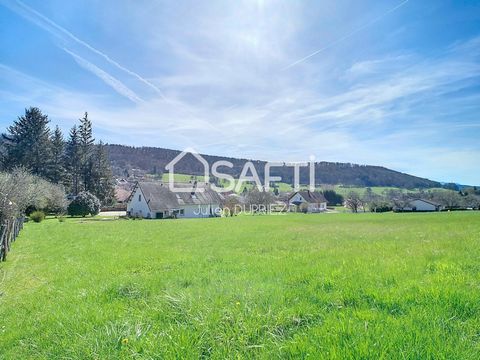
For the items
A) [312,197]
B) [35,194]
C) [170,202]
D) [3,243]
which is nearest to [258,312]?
[3,243]

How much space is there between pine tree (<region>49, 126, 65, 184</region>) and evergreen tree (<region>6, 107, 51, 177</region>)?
1297 millimetres

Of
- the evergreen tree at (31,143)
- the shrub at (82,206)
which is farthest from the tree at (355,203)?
the evergreen tree at (31,143)

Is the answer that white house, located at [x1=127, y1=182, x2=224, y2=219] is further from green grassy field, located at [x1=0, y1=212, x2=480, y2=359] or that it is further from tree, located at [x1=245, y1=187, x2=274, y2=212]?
green grassy field, located at [x1=0, y1=212, x2=480, y2=359]

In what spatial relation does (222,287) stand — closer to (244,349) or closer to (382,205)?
(244,349)

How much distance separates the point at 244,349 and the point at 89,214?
194 ft

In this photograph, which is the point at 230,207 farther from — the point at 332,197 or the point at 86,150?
the point at 332,197

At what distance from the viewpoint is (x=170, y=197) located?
63094 mm

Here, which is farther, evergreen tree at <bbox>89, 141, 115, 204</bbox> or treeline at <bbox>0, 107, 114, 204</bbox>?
evergreen tree at <bbox>89, 141, 115, 204</bbox>

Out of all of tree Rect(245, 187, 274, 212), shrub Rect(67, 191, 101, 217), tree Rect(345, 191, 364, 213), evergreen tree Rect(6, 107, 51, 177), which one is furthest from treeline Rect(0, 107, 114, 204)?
tree Rect(345, 191, 364, 213)

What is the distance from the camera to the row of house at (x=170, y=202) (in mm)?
57844

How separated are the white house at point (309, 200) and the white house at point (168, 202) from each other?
33904 mm

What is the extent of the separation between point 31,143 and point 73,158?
409 inches

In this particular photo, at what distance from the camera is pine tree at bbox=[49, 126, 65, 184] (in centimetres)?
5625

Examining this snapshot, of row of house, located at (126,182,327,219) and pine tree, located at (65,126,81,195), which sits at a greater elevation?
pine tree, located at (65,126,81,195)
